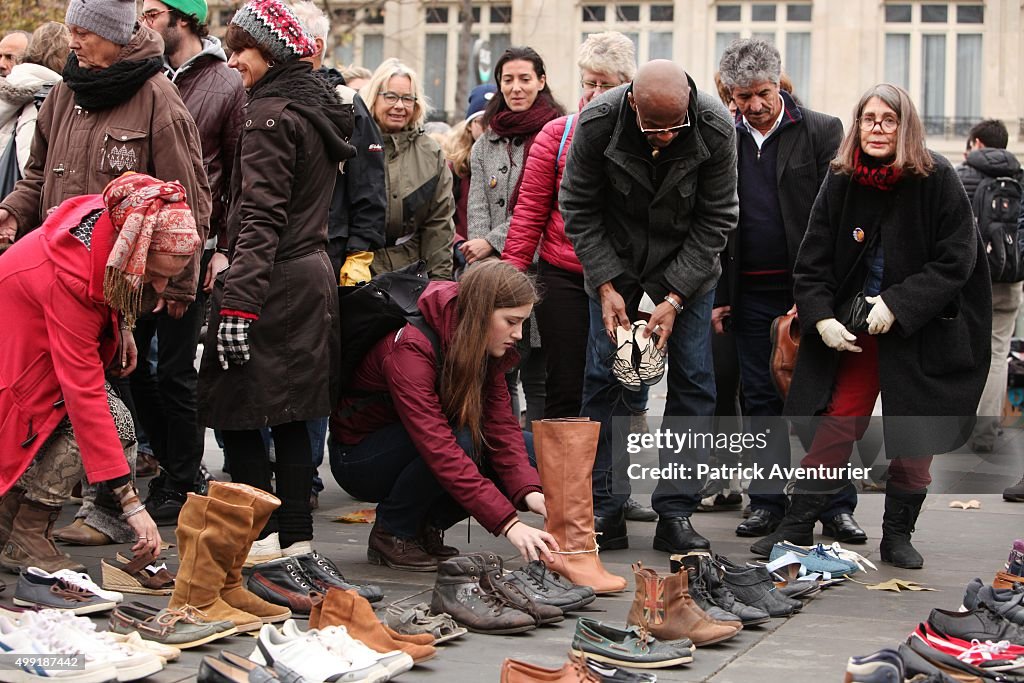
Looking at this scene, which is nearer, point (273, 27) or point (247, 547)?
point (247, 547)

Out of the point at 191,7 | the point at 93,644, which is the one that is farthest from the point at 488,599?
the point at 191,7

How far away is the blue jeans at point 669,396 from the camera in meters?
5.80

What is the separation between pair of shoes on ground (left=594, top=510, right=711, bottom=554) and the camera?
568 centimetres

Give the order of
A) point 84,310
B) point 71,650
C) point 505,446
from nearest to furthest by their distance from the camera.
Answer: point 71,650 → point 84,310 → point 505,446

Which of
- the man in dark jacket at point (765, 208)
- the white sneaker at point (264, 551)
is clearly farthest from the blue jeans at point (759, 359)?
the white sneaker at point (264, 551)

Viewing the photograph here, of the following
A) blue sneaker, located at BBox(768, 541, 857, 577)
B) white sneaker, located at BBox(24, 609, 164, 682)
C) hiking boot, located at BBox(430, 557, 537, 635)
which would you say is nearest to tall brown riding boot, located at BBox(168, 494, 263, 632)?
white sneaker, located at BBox(24, 609, 164, 682)

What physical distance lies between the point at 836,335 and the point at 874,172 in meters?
0.64

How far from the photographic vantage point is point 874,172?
18.4 feet

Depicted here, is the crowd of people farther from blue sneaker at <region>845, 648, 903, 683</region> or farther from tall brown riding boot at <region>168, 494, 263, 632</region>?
blue sneaker at <region>845, 648, 903, 683</region>

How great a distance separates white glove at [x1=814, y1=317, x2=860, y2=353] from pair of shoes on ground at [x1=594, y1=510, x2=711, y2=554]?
90 cm

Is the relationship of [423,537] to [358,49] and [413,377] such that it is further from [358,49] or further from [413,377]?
[358,49]

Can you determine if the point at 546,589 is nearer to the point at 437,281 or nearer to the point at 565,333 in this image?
the point at 437,281

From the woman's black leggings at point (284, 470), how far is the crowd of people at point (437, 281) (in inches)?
0.4

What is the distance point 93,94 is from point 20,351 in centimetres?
126
